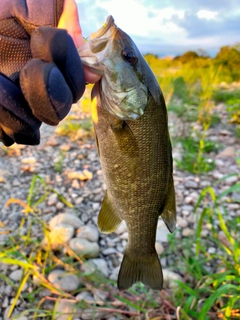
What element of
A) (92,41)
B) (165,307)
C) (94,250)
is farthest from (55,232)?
(92,41)

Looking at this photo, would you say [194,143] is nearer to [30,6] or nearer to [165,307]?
[165,307]

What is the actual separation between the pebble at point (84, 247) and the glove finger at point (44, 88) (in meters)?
1.58

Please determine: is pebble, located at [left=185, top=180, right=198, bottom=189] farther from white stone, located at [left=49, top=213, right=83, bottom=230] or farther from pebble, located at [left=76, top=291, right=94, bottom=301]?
pebble, located at [left=76, top=291, right=94, bottom=301]

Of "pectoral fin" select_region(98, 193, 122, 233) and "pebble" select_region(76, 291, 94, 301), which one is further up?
"pectoral fin" select_region(98, 193, 122, 233)

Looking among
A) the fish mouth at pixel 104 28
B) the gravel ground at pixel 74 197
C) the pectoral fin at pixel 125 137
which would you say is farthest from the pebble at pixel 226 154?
the fish mouth at pixel 104 28

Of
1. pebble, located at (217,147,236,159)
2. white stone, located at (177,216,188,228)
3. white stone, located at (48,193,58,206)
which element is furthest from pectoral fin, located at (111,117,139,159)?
pebble, located at (217,147,236,159)

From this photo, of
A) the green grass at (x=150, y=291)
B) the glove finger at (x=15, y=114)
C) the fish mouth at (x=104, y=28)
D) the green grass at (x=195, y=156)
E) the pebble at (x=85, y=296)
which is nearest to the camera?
the glove finger at (x=15, y=114)

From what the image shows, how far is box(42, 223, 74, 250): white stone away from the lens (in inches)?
103

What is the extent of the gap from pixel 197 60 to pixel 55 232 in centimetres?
1120

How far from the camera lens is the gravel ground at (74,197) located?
8.45ft

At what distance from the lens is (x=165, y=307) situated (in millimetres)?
2229

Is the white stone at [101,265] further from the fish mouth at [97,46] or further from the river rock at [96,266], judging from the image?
the fish mouth at [97,46]

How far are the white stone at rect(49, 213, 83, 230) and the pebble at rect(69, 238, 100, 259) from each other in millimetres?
241

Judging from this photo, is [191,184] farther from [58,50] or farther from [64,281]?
[58,50]
